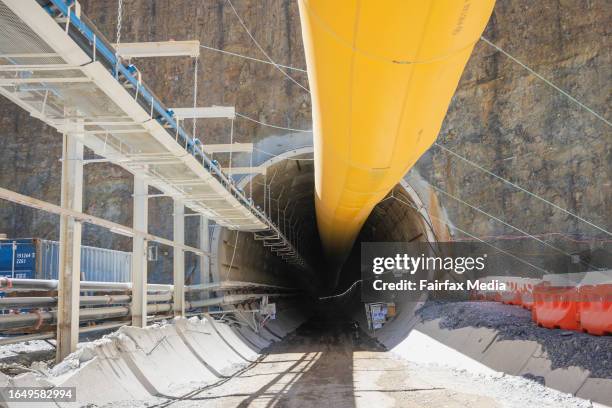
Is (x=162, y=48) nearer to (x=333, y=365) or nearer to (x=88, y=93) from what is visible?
(x=88, y=93)

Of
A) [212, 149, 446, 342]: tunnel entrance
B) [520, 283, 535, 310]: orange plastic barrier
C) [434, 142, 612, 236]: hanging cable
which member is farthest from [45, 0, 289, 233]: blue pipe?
[434, 142, 612, 236]: hanging cable

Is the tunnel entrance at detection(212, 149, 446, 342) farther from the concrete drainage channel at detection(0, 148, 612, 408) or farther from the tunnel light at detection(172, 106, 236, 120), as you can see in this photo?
the tunnel light at detection(172, 106, 236, 120)

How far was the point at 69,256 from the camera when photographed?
7133 mm

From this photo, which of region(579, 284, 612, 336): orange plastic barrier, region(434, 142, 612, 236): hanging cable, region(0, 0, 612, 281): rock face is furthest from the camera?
region(0, 0, 612, 281): rock face

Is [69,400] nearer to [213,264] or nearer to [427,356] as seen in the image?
[427,356]

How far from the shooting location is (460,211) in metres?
16.1

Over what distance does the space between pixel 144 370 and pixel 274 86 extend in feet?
35.5

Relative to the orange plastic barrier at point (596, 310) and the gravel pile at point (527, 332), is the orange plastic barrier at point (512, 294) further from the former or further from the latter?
the orange plastic barrier at point (596, 310)

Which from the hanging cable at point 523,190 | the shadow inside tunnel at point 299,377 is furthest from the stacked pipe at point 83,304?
the hanging cable at point 523,190

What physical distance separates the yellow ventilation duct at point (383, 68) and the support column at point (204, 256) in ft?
30.9

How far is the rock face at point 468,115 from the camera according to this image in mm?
15523

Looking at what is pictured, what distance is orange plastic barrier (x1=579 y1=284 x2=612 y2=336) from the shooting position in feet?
24.4

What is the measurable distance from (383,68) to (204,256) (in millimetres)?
12185

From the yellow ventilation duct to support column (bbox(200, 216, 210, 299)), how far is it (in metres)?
9.43
